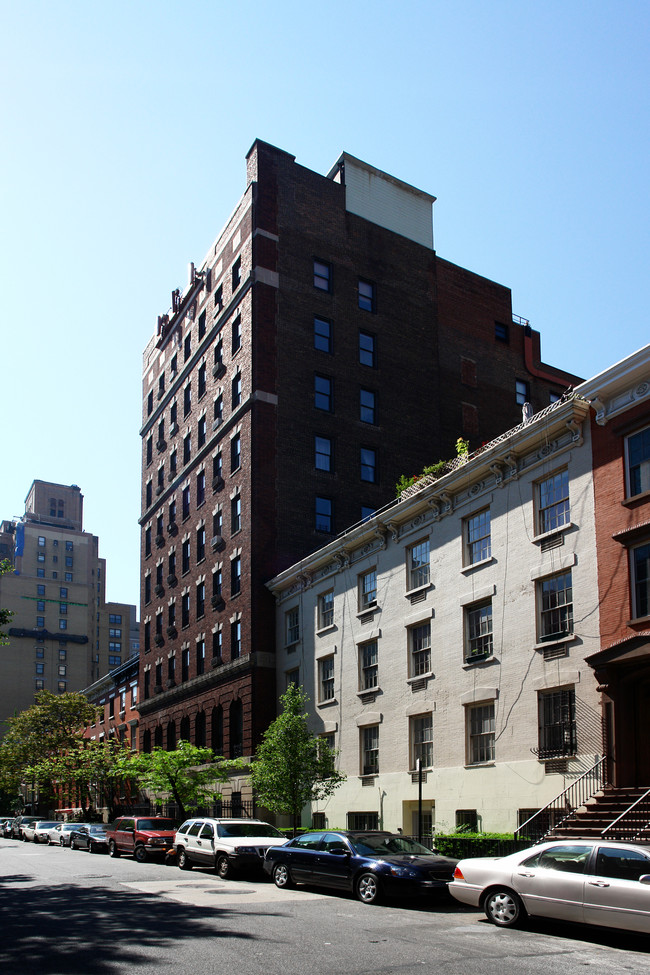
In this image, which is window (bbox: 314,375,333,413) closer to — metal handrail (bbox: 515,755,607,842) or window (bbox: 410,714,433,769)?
window (bbox: 410,714,433,769)

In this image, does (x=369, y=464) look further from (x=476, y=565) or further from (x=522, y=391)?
(x=476, y=565)

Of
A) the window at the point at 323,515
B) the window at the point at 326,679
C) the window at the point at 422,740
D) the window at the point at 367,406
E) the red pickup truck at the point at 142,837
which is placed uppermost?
the window at the point at 367,406

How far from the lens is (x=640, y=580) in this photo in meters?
21.8

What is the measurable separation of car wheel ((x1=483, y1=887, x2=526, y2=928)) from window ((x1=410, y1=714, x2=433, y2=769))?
43.2ft

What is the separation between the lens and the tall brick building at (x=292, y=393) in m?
42.2

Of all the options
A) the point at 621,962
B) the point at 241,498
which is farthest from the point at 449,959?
the point at 241,498

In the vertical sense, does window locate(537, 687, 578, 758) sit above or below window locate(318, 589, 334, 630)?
below

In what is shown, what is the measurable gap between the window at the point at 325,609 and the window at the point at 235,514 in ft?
25.8

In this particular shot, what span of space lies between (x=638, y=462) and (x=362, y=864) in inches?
443

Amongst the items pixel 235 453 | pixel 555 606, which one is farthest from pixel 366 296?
pixel 555 606

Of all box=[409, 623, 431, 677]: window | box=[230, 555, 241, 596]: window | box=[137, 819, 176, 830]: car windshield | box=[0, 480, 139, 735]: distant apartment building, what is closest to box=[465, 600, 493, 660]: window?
box=[409, 623, 431, 677]: window

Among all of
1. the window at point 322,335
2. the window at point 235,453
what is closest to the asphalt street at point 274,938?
the window at point 235,453

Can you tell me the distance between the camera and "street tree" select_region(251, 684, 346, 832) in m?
30.2

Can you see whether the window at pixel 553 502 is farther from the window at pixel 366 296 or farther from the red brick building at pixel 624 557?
the window at pixel 366 296
